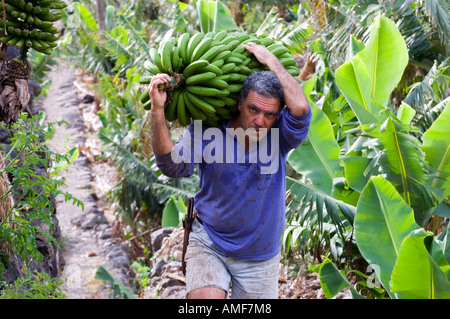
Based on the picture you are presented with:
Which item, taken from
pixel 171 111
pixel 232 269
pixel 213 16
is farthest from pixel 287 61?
pixel 213 16

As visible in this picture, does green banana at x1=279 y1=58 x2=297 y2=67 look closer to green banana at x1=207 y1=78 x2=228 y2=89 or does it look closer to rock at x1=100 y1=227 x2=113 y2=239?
green banana at x1=207 y1=78 x2=228 y2=89

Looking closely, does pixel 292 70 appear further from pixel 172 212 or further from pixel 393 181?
pixel 172 212

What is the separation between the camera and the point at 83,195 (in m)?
15.3

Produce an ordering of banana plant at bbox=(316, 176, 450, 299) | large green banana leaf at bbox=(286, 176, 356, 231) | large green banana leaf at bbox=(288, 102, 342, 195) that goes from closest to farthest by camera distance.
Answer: banana plant at bbox=(316, 176, 450, 299), large green banana leaf at bbox=(286, 176, 356, 231), large green banana leaf at bbox=(288, 102, 342, 195)

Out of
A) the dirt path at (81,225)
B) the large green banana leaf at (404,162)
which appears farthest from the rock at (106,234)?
the large green banana leaf at (404,162)

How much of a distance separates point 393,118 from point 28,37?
3017mm

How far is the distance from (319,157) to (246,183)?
2.66 metres

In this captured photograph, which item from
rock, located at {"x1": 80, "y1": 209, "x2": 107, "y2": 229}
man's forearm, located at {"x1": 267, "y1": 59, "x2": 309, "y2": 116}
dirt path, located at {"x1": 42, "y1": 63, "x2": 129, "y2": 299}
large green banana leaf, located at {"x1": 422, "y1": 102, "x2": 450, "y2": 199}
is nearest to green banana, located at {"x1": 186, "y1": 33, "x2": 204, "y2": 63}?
man's forearm, located at {"x1": 267, "y1": 59, "x2": 309, "y2": 116}

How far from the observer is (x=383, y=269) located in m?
4.36

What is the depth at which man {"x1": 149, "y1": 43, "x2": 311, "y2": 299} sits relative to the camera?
10.5 ft

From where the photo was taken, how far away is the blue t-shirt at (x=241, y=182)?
3.26m

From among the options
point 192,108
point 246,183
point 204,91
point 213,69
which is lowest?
point 246,183

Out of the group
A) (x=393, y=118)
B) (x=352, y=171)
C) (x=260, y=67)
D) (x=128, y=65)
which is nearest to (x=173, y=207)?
(x=128, y=65)

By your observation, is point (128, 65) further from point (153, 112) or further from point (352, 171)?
point (153, 112)
